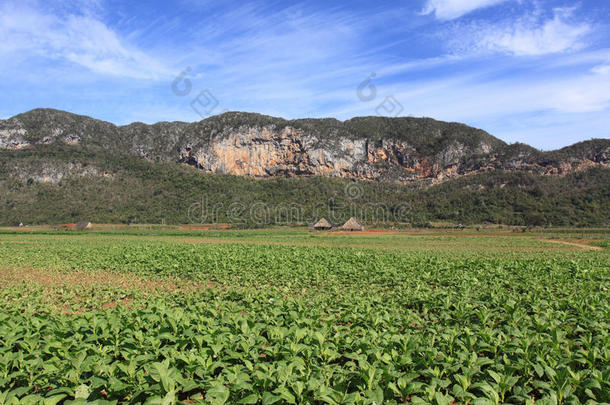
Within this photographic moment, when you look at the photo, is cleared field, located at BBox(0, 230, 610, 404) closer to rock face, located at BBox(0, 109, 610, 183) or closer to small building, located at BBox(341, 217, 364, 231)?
small building, located at BBox(341, 217, 364, 231)

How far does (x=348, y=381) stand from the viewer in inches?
179

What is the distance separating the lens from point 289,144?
135 metres

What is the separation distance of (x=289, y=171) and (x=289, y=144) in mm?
9950

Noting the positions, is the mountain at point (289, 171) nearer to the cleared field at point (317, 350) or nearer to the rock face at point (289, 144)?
the rock face at point (289, 144)

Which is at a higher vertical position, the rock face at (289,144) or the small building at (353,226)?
the rock face at (289,144)

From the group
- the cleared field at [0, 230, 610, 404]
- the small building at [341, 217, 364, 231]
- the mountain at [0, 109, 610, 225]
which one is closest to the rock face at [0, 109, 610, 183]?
the mountain at [0, 109, 610, 225]

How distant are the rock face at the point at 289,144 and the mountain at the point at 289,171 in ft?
1.30

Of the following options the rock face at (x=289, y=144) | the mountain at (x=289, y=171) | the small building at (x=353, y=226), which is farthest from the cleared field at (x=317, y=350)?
the rock face at (x=289, y=144)

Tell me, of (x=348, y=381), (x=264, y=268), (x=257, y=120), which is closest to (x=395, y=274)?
(x=264, y=268)

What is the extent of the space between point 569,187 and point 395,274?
9217 centimetres

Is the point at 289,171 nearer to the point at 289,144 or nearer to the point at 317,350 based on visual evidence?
the point at 289,144

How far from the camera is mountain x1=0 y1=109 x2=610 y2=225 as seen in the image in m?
86.9

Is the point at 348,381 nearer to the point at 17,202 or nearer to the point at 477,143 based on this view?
the point at 17,202

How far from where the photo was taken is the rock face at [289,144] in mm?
127312
